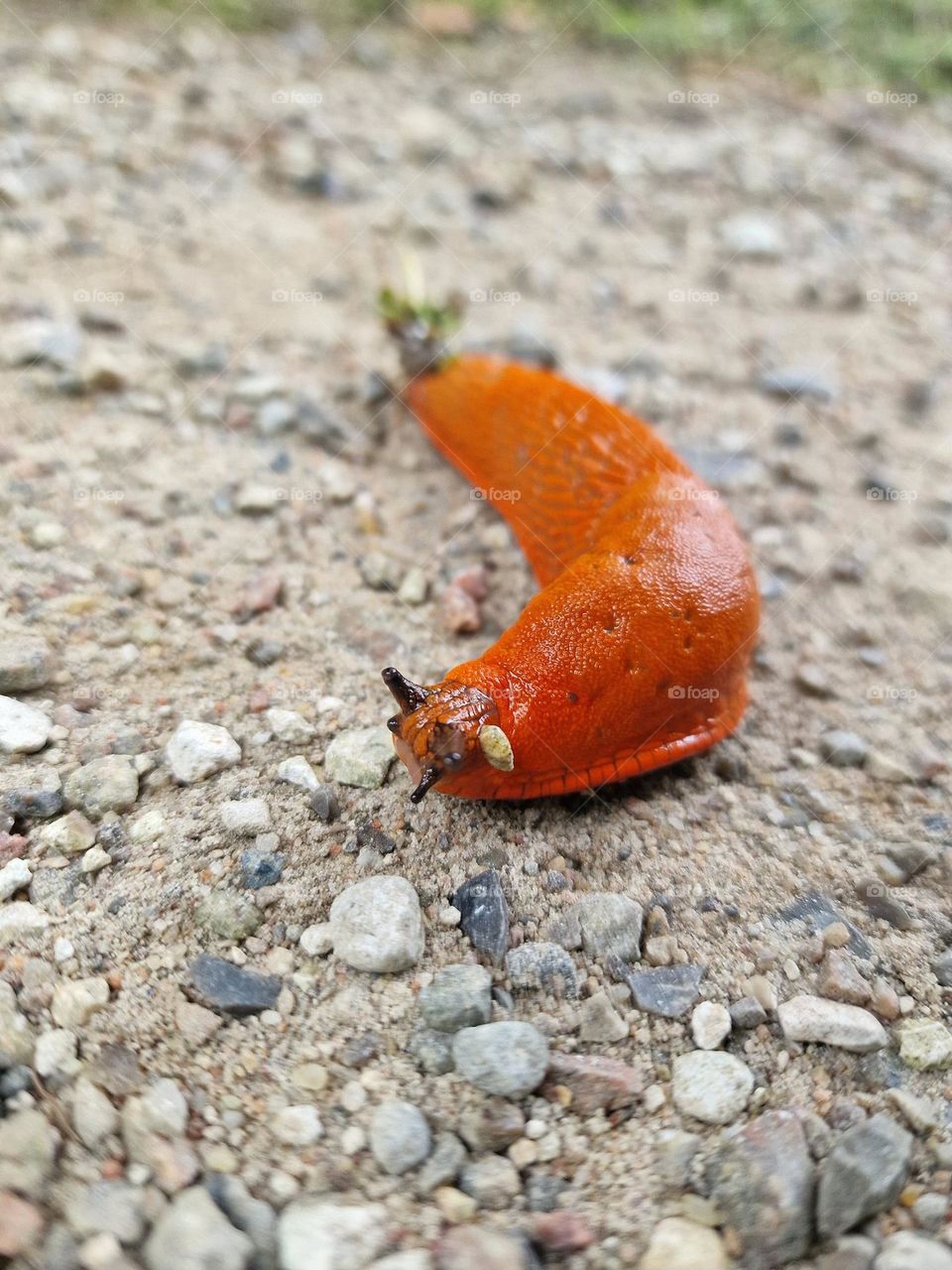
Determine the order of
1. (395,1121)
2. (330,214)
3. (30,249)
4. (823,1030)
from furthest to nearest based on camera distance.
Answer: (330,214) < (30,249) < (823,1030) < (395,1121)

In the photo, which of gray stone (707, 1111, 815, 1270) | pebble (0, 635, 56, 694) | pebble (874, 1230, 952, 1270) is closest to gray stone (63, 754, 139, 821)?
A: pebble (0, 635, 56, 694)

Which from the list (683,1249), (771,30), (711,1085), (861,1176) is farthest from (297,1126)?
(771,30)

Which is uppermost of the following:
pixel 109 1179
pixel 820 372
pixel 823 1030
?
pixel 820 372

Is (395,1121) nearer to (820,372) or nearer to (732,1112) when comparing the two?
(732,1112)

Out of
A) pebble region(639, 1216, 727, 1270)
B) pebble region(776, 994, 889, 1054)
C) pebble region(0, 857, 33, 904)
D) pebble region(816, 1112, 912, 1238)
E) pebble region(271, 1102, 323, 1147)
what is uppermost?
pebble region(816, 1112, 912, 1238)

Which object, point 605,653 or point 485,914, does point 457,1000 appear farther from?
point 605,653

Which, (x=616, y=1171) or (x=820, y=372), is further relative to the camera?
(x=820, y=372)

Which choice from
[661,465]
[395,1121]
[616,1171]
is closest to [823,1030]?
[616,1171]

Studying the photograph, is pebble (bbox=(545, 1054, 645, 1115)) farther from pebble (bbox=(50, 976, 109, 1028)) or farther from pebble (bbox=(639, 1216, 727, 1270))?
pebble (bbox=(50, 976, 109, 1028))
